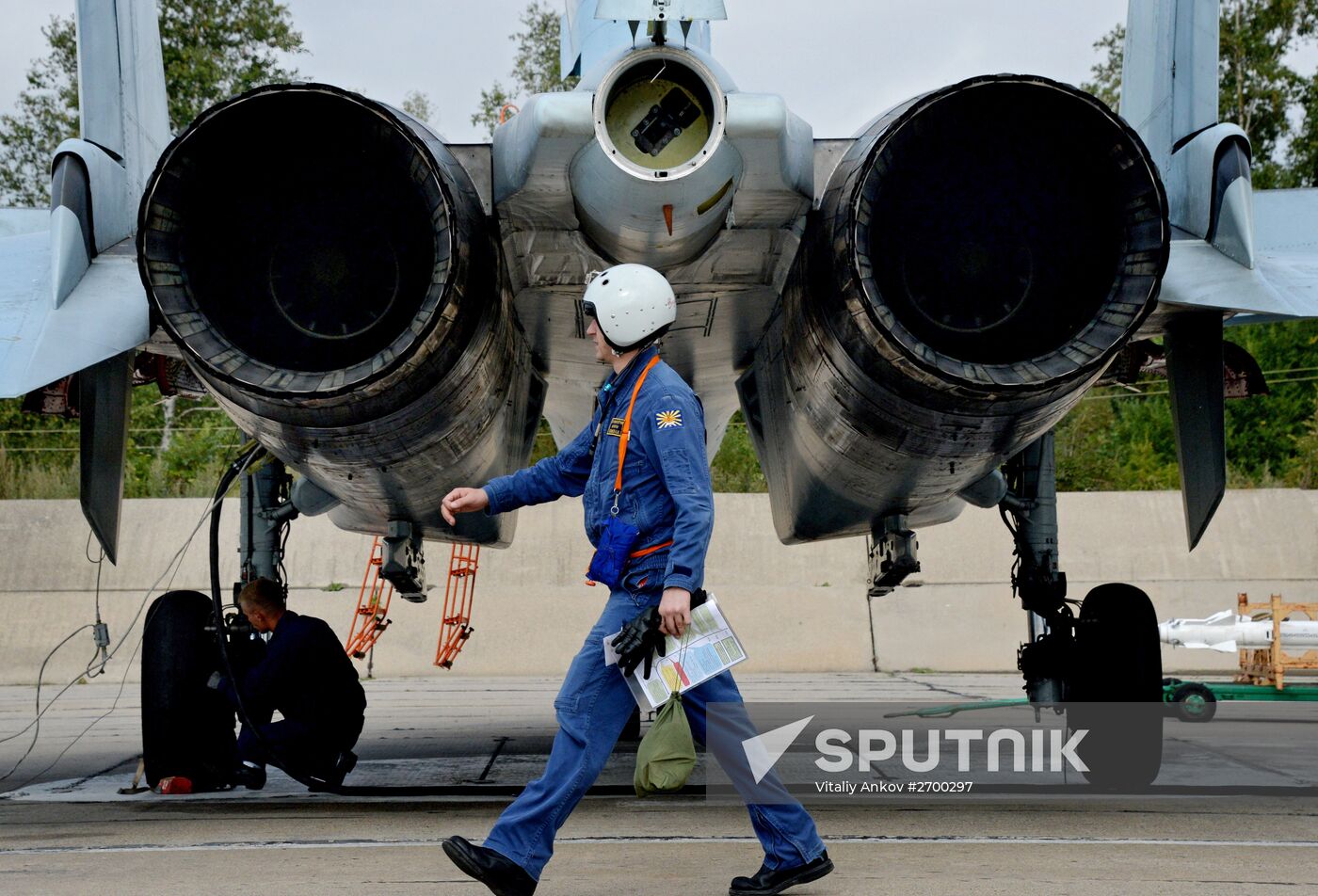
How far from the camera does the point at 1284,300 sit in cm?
465

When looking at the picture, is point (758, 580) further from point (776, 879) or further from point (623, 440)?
point (776, 879)

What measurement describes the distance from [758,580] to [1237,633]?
6.74 m

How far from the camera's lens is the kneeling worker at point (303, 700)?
6238 millimetres

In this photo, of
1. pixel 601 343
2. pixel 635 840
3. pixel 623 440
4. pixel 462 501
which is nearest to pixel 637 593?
pixel 623 440

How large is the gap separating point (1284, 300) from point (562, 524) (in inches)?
559

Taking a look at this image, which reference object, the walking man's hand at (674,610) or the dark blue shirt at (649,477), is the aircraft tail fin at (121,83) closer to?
the dark blue shirt at (649,477)

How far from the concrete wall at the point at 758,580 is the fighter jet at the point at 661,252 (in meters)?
11.6

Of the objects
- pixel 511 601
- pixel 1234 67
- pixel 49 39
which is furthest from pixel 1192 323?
pixel 49 39

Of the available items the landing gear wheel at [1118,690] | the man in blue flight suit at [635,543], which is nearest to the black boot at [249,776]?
the man in blue flight suit at [635,543]

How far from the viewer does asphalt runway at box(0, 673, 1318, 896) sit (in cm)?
383

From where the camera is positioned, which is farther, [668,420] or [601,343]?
[601,343]

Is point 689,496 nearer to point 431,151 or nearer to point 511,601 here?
point 431,151

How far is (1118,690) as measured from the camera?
6906mm

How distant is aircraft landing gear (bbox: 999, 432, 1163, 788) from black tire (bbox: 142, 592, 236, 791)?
397cm
